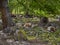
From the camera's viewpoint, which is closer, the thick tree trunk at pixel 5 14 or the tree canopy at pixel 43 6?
the tree canopy at pixel 43 6

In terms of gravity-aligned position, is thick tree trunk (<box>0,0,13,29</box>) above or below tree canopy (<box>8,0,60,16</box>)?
below

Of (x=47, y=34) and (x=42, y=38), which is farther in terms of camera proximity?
(x=47, y=34)

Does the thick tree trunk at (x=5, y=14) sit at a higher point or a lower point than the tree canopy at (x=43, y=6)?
lower

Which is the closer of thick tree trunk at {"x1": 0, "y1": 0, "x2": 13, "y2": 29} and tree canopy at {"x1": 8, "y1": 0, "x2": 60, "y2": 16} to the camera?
tree canopy at {"x1": 8, "y1": 0, "x2": 60, "y2": 16}

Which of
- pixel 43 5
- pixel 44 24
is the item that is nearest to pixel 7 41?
pixel 43 5

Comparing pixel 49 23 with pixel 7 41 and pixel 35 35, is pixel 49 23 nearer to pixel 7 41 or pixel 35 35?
pixel 35 35

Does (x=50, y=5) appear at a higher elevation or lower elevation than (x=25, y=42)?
higher

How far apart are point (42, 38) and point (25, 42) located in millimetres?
888

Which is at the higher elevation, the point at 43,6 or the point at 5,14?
the point at 43,6

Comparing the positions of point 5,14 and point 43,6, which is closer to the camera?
point 43,6

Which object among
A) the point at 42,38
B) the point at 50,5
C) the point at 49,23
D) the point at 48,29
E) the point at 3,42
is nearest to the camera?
the point at 50,5

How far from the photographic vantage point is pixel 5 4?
8.45 m

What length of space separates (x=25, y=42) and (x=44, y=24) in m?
3.34

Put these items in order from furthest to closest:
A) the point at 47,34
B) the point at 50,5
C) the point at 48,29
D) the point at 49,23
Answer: the point at 49,23
the point at 48,29
the point at 47,34
the point at 50,5
